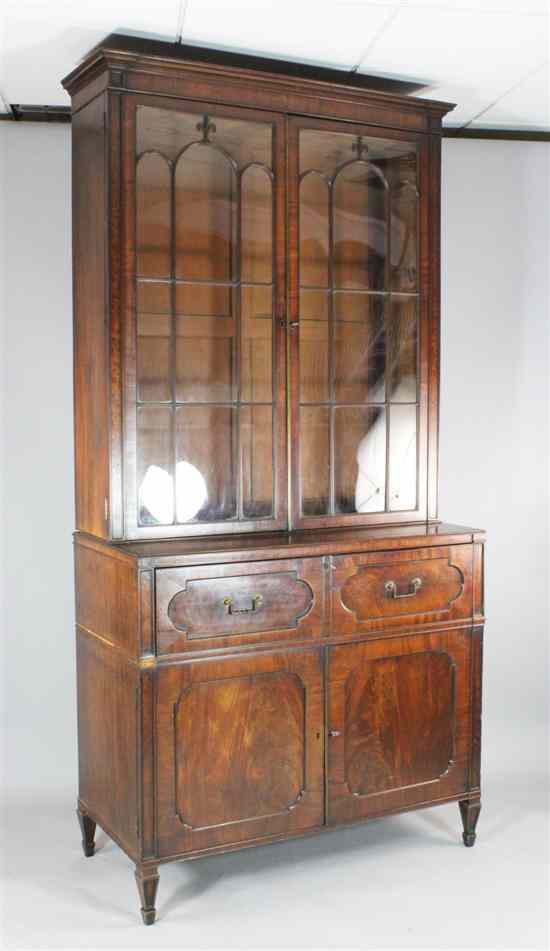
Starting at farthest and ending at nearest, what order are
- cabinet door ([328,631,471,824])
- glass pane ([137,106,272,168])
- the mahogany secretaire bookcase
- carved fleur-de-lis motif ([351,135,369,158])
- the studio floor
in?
carved fleur-de-lis motif ([351,135,369,158]), cabinet door ([328,631,471,824]), glass pane ([137,106,272,168]), the mahogany secretaire bookcase, the studio floor

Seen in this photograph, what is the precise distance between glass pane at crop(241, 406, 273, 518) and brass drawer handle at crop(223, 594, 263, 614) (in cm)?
36

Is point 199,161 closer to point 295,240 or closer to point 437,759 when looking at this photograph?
point 295,240

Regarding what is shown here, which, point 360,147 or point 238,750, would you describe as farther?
point 360,147

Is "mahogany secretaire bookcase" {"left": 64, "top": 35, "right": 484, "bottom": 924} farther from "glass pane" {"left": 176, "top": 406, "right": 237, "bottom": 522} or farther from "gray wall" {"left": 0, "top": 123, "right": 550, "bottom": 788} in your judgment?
"gray wall" {"left": 0, "top": 123, "right": 550, "bottom": 788}

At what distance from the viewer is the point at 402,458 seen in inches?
136

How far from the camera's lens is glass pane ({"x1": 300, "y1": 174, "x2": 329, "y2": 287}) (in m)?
3.27

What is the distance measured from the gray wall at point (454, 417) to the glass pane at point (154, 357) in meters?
0.70

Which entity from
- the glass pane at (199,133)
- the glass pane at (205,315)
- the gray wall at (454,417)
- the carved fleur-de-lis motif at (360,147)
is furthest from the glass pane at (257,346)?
the gray wall at (454,417)

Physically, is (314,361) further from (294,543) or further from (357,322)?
(294,543)

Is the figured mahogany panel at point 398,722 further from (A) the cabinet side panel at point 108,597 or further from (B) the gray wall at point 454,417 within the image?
(B) the gray wall at point 454,417

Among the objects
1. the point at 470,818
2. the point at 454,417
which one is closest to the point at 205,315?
the point at 454,417

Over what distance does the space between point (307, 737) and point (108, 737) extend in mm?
578

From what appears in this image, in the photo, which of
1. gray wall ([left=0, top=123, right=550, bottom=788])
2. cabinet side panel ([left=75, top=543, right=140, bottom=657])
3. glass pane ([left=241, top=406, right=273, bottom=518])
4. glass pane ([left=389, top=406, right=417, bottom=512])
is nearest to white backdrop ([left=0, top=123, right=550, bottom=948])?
gray wall ([left=0, top=123, right=550, bottom=788])

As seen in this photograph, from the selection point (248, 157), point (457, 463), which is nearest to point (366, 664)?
point (457, 463)
